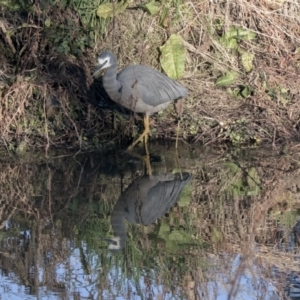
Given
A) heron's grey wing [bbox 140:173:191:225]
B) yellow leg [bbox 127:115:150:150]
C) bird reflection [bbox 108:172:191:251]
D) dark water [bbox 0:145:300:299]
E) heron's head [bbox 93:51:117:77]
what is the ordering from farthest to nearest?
yellow leg [bbox 127:115:150:150] → heron's head [bbox 93:51:117:77] → heron's grey wing [bbox 140:173:191:225] → bird reflection [bbox 108:172:191:251] → dark water [bbox 0:145:300:299]

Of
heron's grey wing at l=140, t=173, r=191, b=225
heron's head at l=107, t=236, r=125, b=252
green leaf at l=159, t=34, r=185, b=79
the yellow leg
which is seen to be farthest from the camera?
green leaf at l=159, t=34, r=185, b=79

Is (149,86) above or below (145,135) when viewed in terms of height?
above

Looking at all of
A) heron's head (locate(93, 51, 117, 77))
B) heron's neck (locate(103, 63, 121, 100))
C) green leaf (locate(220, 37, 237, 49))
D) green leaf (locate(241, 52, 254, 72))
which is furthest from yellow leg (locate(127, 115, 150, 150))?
green leaf (locate(220, 37, 237, 49))

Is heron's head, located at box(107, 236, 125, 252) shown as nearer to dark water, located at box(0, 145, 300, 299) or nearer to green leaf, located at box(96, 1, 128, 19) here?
dark water, located at box(0, 145, 300, 299)

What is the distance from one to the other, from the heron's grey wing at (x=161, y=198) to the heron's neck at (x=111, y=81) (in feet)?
4.67

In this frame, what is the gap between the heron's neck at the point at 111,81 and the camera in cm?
872

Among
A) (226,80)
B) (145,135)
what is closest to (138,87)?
(145,135)

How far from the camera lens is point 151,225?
629cm

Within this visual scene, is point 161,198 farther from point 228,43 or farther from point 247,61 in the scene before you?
point 228,43

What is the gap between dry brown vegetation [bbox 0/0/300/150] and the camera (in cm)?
908

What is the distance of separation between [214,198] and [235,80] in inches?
124

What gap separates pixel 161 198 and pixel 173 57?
3160 mm

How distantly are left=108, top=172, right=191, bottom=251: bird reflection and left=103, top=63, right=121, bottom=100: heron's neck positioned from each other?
1334mm

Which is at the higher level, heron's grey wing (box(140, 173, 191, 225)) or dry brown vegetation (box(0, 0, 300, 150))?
dry brown vegetation (box(0, 0, 300, 150))
